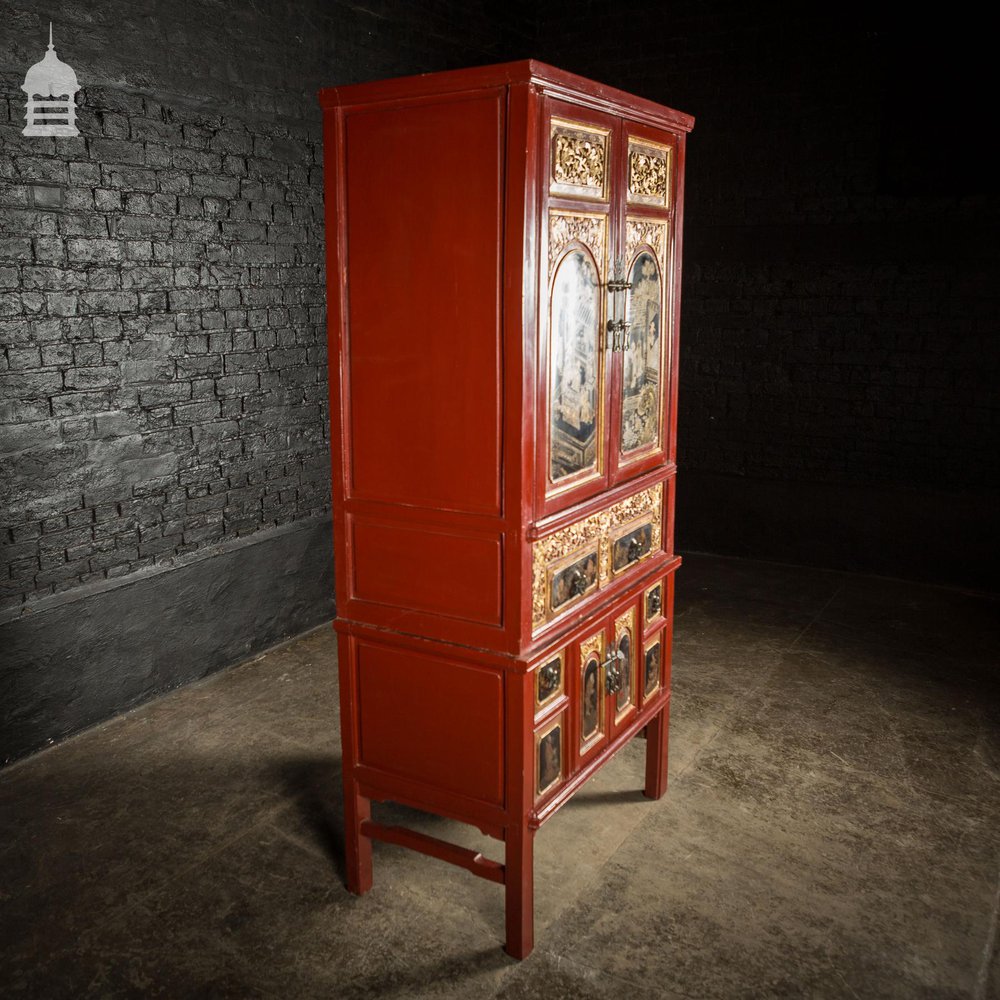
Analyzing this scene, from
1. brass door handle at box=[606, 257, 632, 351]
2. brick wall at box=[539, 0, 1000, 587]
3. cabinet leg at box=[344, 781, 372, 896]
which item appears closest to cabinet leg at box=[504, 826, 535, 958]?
cabinet leg at box=[344, 781, 372, 896]

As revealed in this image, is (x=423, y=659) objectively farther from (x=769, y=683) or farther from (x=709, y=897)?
(x=769, y=683)

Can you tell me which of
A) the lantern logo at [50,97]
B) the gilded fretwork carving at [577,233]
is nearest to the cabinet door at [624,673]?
the gilded fretwork carving at [577,233]

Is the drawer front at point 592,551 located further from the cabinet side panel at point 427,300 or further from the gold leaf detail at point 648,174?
the gold leaf detail at point 648,174

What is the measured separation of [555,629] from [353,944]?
3.33ft

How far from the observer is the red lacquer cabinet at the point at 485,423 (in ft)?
7.77

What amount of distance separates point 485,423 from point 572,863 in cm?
146

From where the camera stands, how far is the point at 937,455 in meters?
5.70

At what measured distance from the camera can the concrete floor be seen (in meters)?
2.53

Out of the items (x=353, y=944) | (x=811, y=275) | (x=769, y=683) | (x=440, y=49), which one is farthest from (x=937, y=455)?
(x=353, y=944)

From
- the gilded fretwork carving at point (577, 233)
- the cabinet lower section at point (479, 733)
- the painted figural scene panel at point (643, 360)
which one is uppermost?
the gilded fretwork carving at point (577, 233)

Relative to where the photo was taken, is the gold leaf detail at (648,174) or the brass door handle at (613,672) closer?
the gold leaf detail at (648,174)

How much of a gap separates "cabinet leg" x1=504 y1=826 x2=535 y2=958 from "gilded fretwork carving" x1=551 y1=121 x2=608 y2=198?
1683mm

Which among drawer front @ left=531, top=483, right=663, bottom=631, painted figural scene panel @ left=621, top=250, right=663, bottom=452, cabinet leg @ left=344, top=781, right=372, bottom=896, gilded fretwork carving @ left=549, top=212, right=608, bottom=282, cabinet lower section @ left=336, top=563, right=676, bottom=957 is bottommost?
cabinet leg @ left=344, top=781, right=372, bottom=896

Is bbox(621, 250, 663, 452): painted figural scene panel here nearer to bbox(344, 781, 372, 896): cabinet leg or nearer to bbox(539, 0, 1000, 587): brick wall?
bbox(344, 781, 372, 896): cabinet leg
